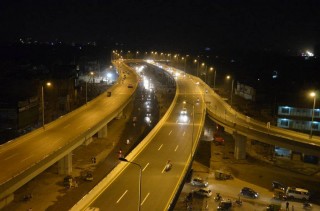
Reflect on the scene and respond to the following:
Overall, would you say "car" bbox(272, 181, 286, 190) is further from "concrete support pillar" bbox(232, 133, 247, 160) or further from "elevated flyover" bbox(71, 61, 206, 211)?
A: "concrete support pillar" bbox(232, 133, 247, 160)

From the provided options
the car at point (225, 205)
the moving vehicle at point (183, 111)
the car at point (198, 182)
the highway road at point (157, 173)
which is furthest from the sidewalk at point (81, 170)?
the car at point (225, 205)

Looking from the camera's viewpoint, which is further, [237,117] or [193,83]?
[193,83]

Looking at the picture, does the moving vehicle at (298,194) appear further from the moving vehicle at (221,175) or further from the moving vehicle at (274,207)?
the moving vehicle at (221,175)

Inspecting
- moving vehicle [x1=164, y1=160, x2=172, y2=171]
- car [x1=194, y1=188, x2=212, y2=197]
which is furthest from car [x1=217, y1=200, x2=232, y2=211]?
moving vehicle [x1=164, y1=160, x2=172, y2=171]

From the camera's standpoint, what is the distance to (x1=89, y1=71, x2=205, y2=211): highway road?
20.0 meters

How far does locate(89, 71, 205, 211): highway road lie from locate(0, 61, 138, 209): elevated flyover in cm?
472

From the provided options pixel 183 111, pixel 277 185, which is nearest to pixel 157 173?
pixel 277 185

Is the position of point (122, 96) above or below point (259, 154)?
above

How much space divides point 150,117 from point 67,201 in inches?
1487

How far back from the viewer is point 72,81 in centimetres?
8412

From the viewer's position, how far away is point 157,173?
25000 mm

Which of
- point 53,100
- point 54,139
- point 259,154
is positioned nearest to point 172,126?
point 259,154

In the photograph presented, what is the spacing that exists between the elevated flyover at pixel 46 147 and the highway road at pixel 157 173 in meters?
4.72

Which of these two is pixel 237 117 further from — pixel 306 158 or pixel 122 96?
pixel 122 96
